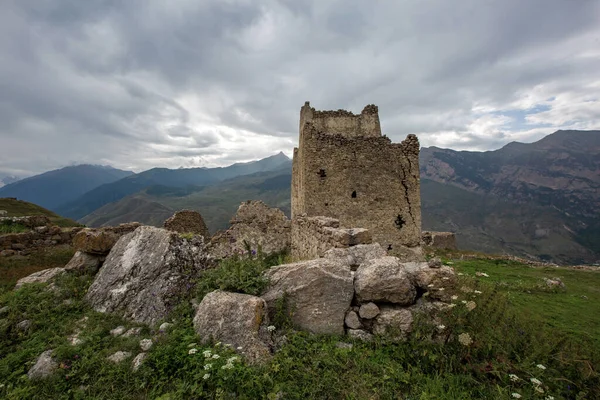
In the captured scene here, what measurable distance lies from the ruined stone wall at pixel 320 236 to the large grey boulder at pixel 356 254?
1.13ft

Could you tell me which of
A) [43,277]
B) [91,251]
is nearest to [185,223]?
[91,251]

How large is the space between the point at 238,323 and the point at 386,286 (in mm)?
2620

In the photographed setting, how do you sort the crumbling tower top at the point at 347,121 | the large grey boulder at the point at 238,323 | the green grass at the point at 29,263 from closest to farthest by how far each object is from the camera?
1. the large grey boulder at the point at 238,323
2. the green grass at the point at 29,263
3. the crumbling tower top at the point at 347,121

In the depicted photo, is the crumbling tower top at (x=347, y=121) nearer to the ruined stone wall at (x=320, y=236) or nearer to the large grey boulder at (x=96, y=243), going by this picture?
the ruined stone wall at (x=320, y=236)

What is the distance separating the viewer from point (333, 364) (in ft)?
13.7

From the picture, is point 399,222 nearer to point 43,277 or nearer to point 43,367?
point 43,367

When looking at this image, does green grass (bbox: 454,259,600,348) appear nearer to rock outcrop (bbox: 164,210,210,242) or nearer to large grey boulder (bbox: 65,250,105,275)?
large grey boulder (bbox: 65,250,105,275)

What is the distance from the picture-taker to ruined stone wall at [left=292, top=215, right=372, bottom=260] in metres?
6.77

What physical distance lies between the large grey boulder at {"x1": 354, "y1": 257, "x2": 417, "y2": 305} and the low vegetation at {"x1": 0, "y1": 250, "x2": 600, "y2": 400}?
0.56 m

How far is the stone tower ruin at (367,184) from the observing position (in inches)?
527

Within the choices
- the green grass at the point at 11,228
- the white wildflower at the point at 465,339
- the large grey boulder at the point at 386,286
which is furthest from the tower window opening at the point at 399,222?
the green grass at the point at 11,228

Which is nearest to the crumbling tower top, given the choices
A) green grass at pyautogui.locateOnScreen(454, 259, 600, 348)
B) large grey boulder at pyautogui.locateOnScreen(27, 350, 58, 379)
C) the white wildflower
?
green grass at pyautogui.locateOnScreen(454, 259, 600, 348)

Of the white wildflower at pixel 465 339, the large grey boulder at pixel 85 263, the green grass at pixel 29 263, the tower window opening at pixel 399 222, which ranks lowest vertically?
the green grass at pixel 29 263

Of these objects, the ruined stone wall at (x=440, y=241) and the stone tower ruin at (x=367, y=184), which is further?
the ruined stone wall at (x=440, y=241)
